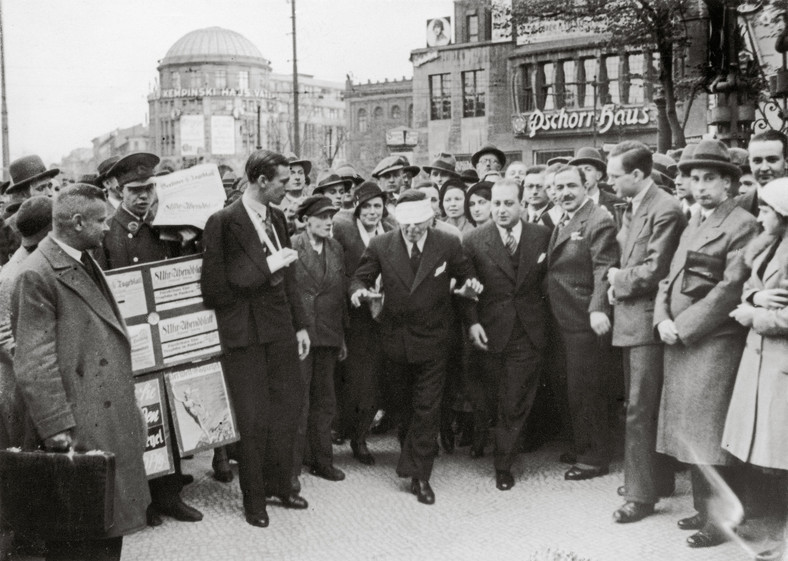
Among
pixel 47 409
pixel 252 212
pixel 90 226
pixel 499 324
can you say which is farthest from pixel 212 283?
pixel 499 324

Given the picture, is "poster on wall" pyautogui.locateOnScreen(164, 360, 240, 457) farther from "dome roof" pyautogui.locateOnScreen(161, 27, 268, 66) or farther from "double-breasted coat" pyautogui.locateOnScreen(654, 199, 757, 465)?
"dome roof" pyautogui.locateOnScreen(161, 27, 268, 66)

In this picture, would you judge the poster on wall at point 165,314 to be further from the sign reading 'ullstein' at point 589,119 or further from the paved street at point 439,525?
the sign reading 'ullstein' at point 589,119

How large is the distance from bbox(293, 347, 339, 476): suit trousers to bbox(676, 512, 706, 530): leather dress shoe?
2.64 metres

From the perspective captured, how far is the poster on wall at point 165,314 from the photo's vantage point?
5629 millimetres

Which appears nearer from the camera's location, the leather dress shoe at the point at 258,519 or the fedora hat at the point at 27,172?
the leather dress shoe at the point at 258,519

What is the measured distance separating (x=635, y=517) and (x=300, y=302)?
263 centimetres

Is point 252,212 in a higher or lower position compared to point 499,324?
higher

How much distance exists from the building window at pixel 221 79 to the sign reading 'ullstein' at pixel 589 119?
61.3 meters

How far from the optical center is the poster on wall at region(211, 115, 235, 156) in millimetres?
94750

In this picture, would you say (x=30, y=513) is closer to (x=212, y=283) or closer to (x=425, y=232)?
(x=212, y=283)

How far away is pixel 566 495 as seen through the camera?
6.16 m

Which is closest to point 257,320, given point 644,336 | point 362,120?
point 644,336

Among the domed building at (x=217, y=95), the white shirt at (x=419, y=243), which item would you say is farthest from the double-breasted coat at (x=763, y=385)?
the domed building at (x=217, y=95)

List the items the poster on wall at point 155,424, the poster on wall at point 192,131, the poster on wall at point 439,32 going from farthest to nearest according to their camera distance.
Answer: the poster on wall at point 192,131 → the poster on wall at point 439,32 → the poster on wall at point 155,424
